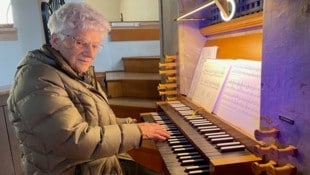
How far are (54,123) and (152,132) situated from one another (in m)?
0.40

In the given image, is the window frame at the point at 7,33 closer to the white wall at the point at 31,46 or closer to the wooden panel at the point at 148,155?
the white wall at the point at 31,46

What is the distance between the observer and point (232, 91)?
3.94ft

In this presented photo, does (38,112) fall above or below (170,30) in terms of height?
below

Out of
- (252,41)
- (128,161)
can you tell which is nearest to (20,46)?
(128,161)

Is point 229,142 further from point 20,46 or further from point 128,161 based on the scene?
point 20,46

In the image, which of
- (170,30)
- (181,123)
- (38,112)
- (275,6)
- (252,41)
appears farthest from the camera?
(170,30)

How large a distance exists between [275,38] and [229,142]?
416 mm

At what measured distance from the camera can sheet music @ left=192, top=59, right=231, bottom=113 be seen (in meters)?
1.32

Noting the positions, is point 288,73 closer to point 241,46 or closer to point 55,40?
point 241,46

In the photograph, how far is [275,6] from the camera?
2.40 ft

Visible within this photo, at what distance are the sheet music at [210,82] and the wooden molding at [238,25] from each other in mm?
166

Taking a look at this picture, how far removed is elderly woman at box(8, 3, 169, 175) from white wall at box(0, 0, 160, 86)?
69.9 inches

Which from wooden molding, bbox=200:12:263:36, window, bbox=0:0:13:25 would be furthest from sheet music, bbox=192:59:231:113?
window, bbox=0:0:13:25

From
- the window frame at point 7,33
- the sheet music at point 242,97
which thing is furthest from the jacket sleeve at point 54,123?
the window frame at point 7,33
